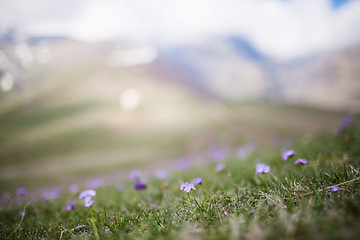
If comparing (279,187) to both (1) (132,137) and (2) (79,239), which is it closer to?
(2) (79,239)

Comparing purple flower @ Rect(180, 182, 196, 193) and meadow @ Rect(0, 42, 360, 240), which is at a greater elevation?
purple flower @ Rect(180, 182, 196, 193)

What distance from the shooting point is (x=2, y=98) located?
4144 inches

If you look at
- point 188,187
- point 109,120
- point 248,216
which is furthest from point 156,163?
point 109,120

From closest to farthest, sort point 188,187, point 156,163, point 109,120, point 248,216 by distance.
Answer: point 248,216 → point 188,187 → point 156,163 → point 109,120

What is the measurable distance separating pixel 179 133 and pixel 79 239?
51.9m

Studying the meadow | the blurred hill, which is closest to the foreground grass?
the meadow

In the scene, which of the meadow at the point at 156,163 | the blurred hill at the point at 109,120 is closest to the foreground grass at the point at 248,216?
the meadow at the point at 156,163

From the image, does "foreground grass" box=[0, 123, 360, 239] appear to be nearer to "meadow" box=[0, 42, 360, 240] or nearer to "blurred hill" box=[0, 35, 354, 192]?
"meadow" box=[0, 42, 360, 240]

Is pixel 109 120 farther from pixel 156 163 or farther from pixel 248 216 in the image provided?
pixel 248 216

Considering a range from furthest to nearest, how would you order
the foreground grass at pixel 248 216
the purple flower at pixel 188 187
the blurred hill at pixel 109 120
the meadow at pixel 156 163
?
the blurred hill at pixel 109 120, the purple flower at pixel 188 187, the meadow at pixel 156 163, the foreground grass at pixel 248 216

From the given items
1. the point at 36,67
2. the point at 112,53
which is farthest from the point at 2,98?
the point at 112,53

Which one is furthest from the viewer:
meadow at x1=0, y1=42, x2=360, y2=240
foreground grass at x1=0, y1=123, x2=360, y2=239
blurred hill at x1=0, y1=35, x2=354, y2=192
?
blurred hill at x1=0, y1=35, x2=354, y2=192

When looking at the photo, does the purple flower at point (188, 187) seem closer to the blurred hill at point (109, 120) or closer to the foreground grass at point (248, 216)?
the foreground grass at point (248, 216)

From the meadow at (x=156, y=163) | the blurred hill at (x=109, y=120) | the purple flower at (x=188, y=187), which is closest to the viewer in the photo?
the meadow at (x=156, y=163)
